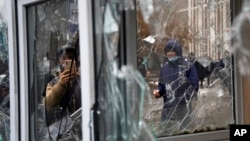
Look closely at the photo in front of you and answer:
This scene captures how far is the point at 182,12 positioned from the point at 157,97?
54cm

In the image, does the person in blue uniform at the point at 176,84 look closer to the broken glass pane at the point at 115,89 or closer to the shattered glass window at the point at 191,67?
the shattered glass window at the point at 191,67

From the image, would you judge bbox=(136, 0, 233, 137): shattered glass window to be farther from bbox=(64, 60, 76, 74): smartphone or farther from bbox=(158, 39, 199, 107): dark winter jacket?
bbox=(64, 60, 76, 74): smartphone

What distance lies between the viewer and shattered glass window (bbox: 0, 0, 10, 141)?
2.48m

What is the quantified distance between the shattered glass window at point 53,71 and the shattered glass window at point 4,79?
19cm

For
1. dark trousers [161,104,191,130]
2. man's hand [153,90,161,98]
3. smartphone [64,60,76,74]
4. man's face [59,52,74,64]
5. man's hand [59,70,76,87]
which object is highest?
man's face [59,52,74,64]

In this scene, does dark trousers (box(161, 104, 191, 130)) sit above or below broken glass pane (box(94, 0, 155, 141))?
below

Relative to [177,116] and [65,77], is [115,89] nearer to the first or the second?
[65,77]

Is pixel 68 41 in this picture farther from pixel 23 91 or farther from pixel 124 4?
pixel 124 4

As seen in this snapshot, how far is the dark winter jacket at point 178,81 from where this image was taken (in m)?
2.64

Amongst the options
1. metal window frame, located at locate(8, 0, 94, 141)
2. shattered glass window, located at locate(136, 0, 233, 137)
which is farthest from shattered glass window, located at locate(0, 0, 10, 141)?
shattered glass window, located at locate(136, 0, 233, 137)

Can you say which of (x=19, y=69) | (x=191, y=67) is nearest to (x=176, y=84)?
(x=191, y=67)

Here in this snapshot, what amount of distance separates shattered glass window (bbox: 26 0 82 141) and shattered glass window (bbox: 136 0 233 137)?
1.75 ft

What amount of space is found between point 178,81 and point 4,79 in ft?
3.39

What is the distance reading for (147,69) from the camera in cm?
248
